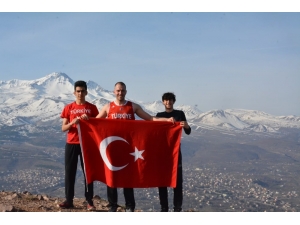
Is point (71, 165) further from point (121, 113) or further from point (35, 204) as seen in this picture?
point (35, 204)

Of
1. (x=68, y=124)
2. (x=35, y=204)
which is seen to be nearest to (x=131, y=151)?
(x=68, y=124)

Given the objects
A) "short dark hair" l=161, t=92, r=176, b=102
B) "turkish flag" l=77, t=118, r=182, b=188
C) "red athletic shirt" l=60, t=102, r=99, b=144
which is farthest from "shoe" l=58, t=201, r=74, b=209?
"short dark hair" l=161, t=92, r=176, b=102

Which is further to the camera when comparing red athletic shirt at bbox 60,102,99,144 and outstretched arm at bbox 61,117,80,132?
red athletic shirt at bbox 60,102,99,144

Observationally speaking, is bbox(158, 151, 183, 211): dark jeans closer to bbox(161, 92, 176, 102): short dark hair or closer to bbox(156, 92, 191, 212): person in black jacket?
bbox(156, 92, 191, 212): person in black jacket

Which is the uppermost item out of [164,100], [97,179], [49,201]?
[164,100]

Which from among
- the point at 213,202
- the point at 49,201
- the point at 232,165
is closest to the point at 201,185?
the point at 213,202
